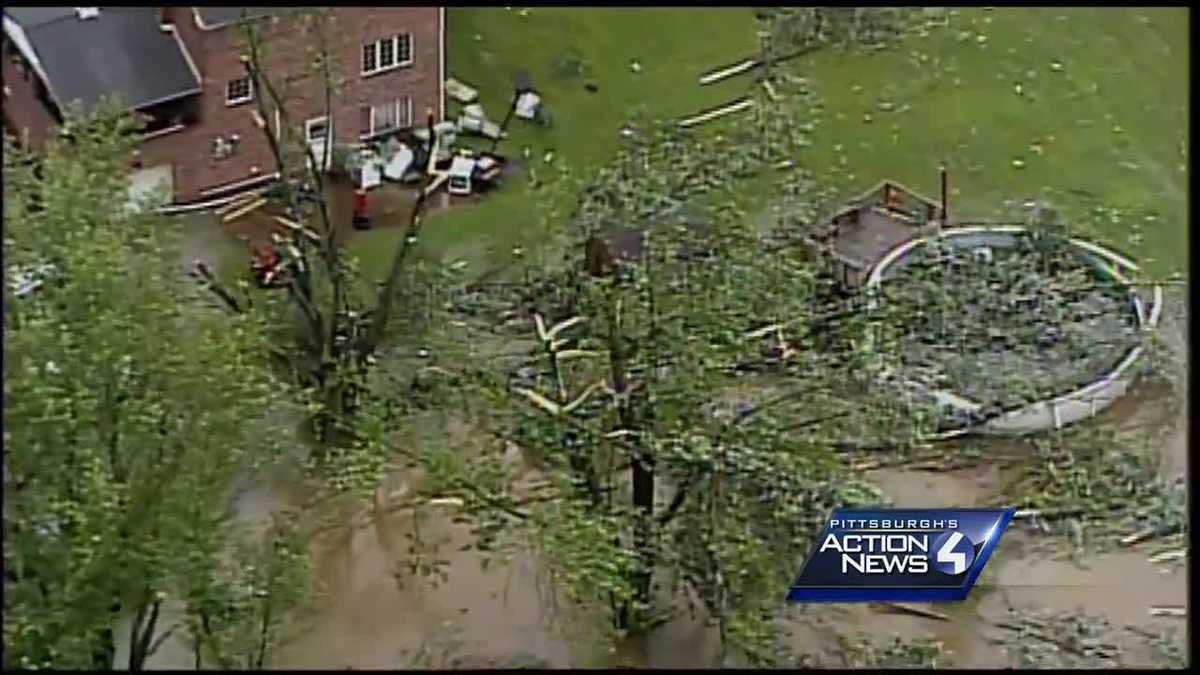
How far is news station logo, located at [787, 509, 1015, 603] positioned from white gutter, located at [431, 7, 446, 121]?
3.17 ft

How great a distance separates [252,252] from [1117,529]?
1.26m

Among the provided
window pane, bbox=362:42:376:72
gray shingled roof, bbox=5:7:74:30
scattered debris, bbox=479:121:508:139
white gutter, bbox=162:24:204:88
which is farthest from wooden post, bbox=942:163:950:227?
gray shingled roof, bbox=5:7:74:30

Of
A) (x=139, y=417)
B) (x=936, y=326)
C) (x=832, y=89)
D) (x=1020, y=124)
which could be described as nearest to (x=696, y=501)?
(x=936, y=326)

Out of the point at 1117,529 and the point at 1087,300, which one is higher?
the point at 1087,300

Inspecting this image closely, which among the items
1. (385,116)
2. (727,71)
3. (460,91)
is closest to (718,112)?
(727,71)

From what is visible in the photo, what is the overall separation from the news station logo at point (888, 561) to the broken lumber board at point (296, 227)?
0.91m

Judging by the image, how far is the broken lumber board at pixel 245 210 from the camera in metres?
2.44

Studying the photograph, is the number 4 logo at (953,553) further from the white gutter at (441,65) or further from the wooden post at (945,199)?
the white gutter at (441,65)

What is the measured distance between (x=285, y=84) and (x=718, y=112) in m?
0.66

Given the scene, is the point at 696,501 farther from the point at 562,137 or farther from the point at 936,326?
the point at 562,137

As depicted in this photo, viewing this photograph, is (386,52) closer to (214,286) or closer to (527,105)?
(527,105)

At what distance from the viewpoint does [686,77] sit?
2787 mm

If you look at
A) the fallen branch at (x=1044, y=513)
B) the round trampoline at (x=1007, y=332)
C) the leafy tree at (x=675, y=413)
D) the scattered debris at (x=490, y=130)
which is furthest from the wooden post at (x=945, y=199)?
the scattered debris at (x=490, y=130)

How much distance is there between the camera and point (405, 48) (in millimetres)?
2615
